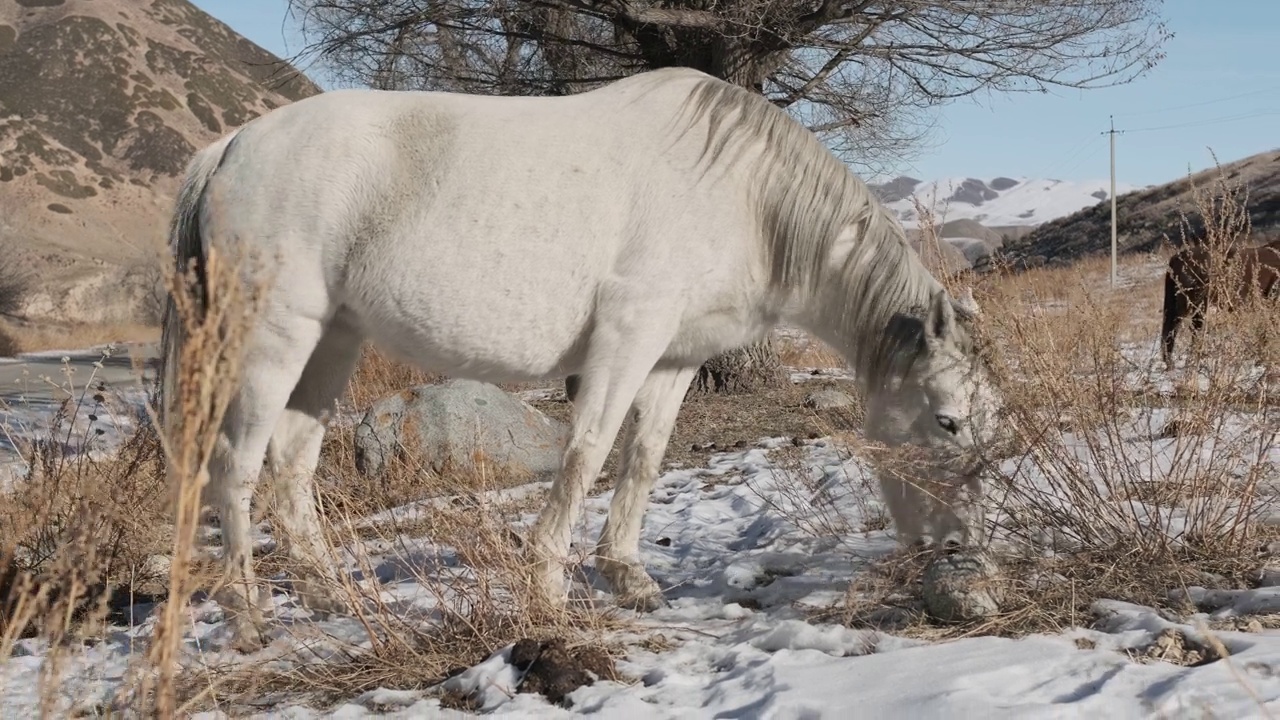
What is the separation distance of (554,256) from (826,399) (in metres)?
4.47

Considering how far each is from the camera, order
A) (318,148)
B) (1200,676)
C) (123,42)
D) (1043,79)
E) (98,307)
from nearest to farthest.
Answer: (1200,676) → (318,148) → (1043,79) → (98,307) → (123,42)

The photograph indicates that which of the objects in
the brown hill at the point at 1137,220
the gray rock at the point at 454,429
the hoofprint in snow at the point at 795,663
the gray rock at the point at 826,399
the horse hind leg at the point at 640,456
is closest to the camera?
the hoofprint in snow at the point at 795,663

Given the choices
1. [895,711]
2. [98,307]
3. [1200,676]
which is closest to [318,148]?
[895,711]

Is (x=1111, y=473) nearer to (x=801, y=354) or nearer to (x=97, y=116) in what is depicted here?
(x=801, y=354)

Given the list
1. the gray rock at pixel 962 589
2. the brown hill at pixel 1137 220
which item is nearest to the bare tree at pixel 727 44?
the gray rock at pixel 962 589

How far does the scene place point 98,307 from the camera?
35.5 metres

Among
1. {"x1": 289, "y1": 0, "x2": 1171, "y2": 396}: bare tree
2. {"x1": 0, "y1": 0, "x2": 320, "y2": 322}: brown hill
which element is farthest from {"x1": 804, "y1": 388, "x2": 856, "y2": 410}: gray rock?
{"x1": 0, "y1": 0, "x2": 320, "y2": 322}: brown hill

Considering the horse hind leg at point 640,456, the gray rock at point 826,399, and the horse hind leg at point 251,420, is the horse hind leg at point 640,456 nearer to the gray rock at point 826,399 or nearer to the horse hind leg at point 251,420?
the horse hind leg at point 251,420

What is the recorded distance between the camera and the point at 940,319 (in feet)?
11.7

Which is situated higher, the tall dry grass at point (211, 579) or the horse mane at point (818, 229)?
the horse mane at point (818, 229)

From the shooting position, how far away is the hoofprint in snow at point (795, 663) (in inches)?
88.0

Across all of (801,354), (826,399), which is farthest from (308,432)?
(801,354)

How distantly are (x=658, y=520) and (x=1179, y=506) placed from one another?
94.8 inches

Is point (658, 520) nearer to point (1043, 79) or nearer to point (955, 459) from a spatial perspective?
point (955, 459)
